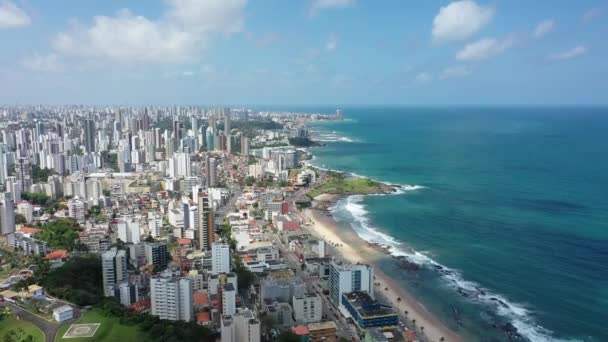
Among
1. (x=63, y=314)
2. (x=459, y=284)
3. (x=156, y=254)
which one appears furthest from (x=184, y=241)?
(x=459, y=284)

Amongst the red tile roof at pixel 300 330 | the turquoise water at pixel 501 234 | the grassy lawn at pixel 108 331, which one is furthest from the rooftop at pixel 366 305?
the grassy lawn at pixel 108 331

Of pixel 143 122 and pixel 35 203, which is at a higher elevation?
pixel 143 122

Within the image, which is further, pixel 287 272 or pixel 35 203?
pixel 35 203

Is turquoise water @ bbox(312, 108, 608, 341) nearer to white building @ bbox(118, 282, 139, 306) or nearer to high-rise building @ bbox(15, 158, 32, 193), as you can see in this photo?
white building @ bbox(118, 282, 139, 306)

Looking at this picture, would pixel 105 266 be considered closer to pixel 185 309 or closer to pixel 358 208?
pixel 185 309

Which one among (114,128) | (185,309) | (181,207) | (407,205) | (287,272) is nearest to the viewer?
(185,309)

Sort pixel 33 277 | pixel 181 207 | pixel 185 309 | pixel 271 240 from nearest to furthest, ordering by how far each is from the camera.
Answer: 1. pixel 185 309
2. pixel 33 277
3. pixel 271 240
4. pixel 181 207

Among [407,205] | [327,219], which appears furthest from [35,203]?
[407,205]
